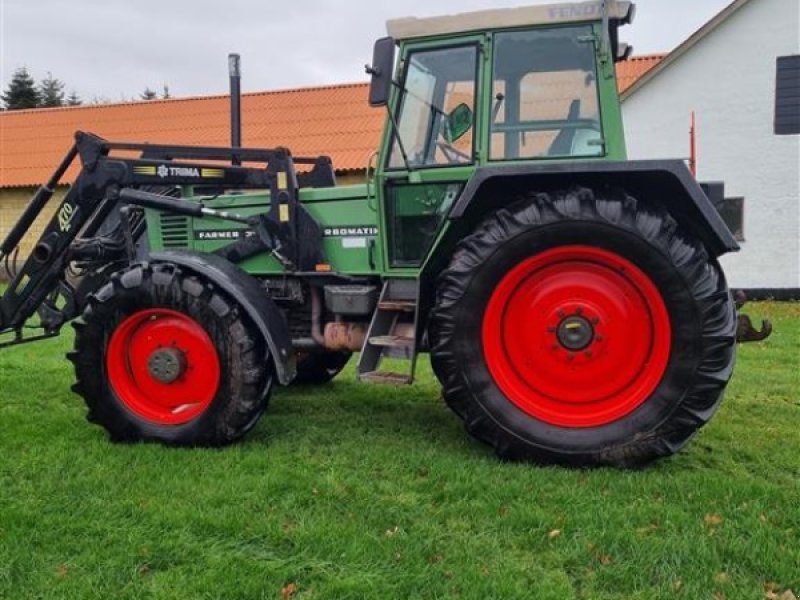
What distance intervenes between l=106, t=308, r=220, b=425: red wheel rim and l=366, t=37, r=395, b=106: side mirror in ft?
5.67

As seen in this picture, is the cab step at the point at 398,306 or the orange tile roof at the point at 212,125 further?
the orange tile roof at the point at 212,125

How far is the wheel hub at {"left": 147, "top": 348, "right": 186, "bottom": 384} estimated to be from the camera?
4473 millimetres

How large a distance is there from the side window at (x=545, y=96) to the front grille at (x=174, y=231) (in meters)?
2.34

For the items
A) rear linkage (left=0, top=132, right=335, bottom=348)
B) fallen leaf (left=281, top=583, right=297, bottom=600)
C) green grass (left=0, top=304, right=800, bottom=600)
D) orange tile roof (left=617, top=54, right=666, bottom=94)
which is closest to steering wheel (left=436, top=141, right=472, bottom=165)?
rear linkage (left=0, top=132, right=335, bottom=348)

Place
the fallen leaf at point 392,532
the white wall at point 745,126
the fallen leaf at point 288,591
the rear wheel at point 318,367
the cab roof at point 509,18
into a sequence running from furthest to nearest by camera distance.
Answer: the white wall at point 745,126 → the rear wheel at point 318,367 → the cab roof at point 509,18 → the fallen leaf at point 392,532 → the fallen leaf at point 288,591

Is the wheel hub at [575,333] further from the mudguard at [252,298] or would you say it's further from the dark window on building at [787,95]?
the dark window on building at [787,95]

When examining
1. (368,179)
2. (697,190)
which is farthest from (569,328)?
(368,179)

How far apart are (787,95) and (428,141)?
11939 millimetres

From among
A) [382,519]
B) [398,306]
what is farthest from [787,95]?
[382,519]

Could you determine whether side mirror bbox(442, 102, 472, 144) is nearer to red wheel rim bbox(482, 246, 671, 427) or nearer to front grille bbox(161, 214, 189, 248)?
red wheel rim bbox(482, 246, 671, 427)

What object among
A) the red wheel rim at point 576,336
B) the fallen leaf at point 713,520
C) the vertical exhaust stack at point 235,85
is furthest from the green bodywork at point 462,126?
the fallen leaf at point 713,520

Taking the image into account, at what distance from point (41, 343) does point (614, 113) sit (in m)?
7.85

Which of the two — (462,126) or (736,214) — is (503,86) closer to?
(462,126)

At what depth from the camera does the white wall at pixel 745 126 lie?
1378 centimetres
